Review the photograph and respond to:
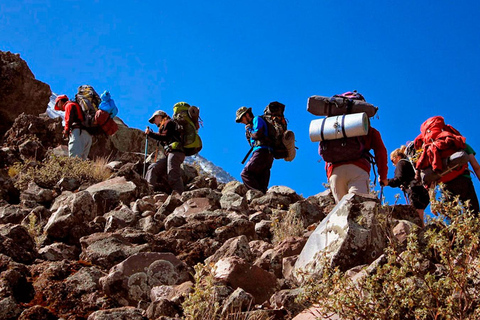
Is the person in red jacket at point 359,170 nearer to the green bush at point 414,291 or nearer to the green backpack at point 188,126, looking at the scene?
the green bush at point 414,291

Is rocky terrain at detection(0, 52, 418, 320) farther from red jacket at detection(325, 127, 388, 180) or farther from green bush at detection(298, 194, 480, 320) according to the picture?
red jacket at detection(325, 127, 388, 180)

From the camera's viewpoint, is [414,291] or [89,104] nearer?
[414,291]

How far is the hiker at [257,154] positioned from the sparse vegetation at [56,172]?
2.92 meters

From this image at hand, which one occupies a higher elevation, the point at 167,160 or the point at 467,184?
the point at 167,160

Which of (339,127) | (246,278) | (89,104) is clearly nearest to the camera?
(246,278)

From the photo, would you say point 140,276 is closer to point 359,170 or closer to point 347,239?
point 347,239

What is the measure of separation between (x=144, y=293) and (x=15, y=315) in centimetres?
94

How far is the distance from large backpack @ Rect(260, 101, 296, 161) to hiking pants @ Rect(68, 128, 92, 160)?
15.1ft

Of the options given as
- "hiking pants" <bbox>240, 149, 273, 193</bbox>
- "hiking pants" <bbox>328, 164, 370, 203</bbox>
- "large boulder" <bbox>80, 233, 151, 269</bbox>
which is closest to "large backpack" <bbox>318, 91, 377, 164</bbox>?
"hiking pants" <bbox>328, 164, 370, 203</bbox>

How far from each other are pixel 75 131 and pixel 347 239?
1046 cm

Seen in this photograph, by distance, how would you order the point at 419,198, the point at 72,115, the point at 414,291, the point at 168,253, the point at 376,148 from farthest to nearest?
the point at 72,115
the point at 419,198
the point at 376,148
the point at 168,253
the point at 414,291

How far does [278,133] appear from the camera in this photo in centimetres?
1177

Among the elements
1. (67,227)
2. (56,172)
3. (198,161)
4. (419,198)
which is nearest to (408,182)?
(419,198)

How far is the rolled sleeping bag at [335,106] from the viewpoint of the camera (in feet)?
24.2
